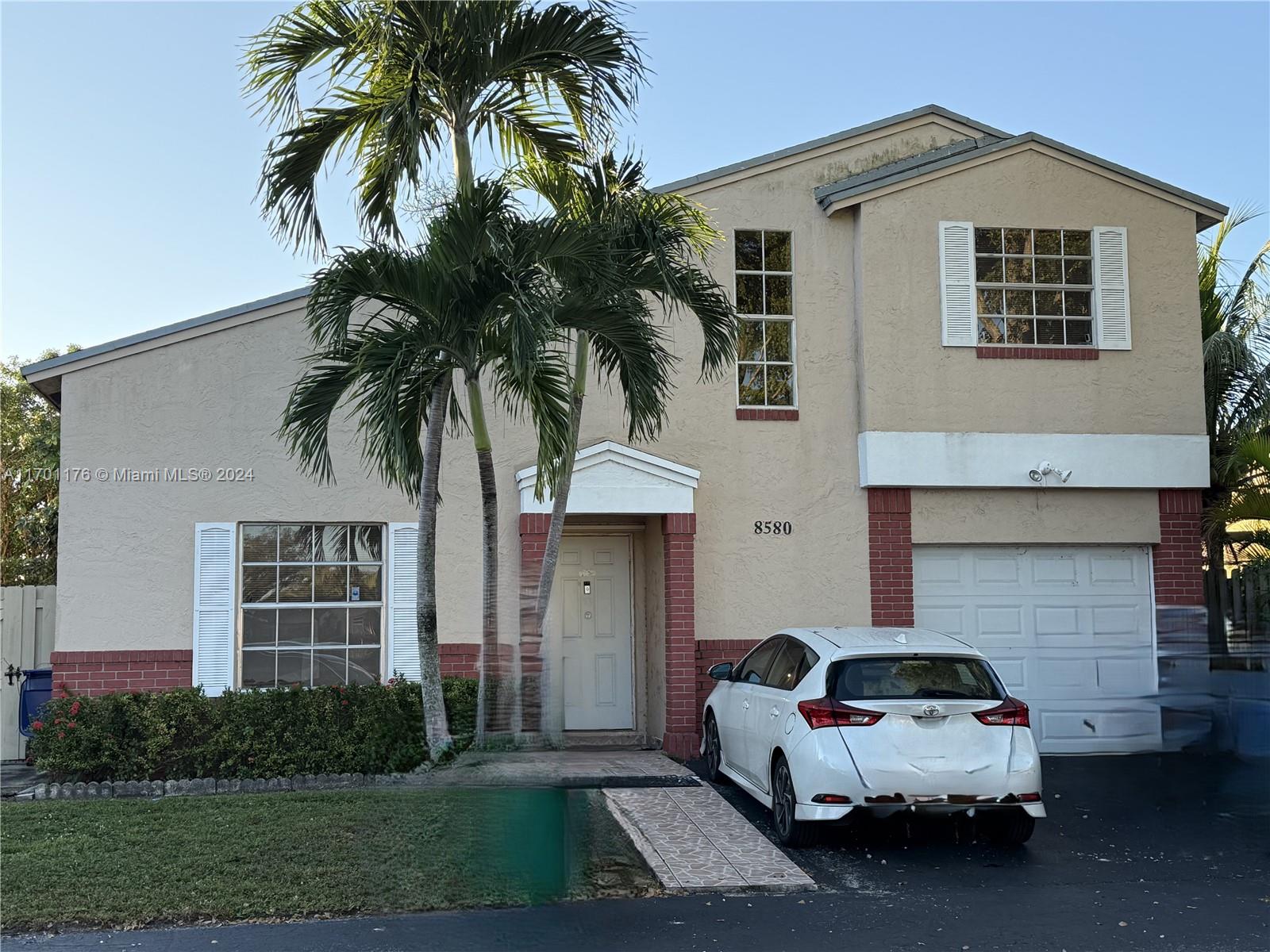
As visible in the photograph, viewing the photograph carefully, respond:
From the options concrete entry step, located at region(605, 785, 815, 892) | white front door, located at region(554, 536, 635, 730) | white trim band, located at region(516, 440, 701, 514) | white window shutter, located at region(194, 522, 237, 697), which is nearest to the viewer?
concrete entry step, located at region(605, 785, 815, 892)

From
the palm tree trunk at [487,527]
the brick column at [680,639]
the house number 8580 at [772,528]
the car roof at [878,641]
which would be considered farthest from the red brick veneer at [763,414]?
the palm tree trunk at [487,527]

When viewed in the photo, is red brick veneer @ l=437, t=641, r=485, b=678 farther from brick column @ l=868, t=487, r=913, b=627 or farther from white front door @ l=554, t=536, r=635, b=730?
brick column @ l=868, t=487, r=913, b=627

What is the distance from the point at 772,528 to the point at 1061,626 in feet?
10.7

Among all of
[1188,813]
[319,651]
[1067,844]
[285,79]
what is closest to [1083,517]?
[1188,813]

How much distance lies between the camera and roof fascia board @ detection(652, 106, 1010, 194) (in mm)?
12398

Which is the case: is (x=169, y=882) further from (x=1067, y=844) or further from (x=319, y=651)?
(x=1067, y=844)

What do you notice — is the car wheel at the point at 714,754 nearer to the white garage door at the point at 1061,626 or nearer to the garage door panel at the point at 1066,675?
the white garage door at the point at 1061,626

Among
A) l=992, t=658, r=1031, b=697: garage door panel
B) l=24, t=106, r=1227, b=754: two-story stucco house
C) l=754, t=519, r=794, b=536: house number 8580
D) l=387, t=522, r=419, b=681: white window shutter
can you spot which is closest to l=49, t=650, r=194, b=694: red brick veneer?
l=24, t=106, r=1227, b=754: two-story stucco house

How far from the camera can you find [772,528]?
40.1 ft

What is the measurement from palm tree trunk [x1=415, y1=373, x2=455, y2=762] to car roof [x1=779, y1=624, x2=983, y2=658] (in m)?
2.83

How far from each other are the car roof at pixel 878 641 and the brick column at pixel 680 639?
2.36m

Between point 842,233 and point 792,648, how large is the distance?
17.7 ft

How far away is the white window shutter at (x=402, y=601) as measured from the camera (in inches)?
453

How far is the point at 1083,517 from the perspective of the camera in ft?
40.9
